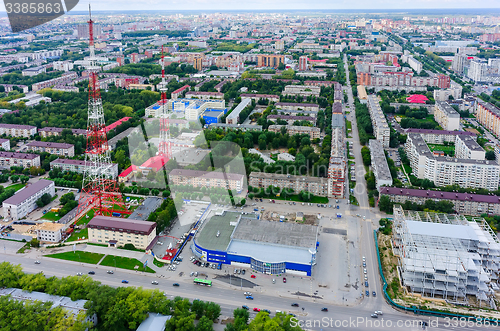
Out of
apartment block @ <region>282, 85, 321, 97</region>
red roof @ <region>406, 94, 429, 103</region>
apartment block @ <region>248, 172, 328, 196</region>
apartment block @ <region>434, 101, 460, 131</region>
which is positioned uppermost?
apartment block @ <region>282, 85, 321, 97</region>

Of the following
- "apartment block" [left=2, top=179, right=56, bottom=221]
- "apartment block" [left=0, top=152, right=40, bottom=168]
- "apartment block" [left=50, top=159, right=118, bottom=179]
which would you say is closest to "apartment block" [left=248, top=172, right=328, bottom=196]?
"apartment block" [left=50, top=159, right=118, bottom=179]

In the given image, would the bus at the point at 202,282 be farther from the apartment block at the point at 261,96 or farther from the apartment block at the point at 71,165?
the apartment block at the point at 261,96

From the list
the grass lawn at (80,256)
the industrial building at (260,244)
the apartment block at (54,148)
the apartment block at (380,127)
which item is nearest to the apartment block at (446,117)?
the apartment block at (380,127)

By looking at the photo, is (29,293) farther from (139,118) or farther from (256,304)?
(139,118)

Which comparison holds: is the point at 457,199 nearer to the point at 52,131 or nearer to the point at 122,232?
the point at 122,232

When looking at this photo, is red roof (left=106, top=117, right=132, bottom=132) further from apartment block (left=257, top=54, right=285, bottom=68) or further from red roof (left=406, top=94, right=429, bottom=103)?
apartment block (left=257, top=54, right=285, bottom=68)
